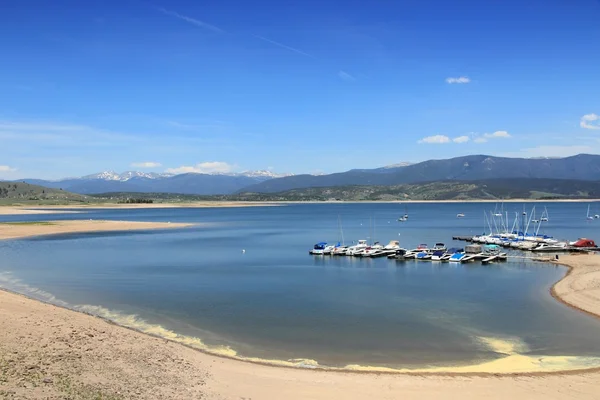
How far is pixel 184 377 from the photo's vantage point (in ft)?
54.1

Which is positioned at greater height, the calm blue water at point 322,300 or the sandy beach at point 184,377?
the sandy beach at point 184,377

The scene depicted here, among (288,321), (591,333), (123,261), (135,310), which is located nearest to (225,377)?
(288,321)

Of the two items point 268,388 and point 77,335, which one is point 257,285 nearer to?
point 77,335

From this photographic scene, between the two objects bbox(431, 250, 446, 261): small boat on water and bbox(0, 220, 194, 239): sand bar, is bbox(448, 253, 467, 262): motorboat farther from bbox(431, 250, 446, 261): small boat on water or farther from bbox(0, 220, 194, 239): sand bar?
bbox(0, 220, 194, 239): sand bar

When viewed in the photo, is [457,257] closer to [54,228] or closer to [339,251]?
[339,251]

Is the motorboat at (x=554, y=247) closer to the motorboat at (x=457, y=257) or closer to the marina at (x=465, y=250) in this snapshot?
the marina at (x=465, y=250)

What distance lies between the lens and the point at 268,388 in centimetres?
1605

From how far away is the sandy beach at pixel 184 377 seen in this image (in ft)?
47.7

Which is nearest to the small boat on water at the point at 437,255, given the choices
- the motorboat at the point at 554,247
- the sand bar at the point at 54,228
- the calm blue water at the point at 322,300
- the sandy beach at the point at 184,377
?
the calm blue water at the point at 322,300

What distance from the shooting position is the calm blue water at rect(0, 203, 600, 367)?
22.1 metres

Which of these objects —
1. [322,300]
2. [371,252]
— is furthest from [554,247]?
[322,300]

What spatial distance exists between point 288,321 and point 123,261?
3073 centimetres

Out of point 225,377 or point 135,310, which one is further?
point 135,310

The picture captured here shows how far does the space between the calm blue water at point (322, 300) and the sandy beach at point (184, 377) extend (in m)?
2.19
